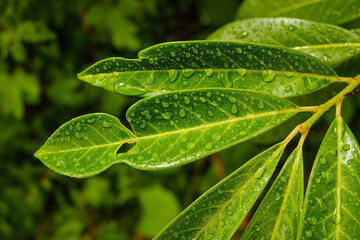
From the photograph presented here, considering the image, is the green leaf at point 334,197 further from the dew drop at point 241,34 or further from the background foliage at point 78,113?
the background foliage at point 78,113

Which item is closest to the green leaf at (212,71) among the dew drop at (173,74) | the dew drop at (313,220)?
the dew drop at (173,74)

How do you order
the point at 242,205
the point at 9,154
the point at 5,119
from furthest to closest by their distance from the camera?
the point at 9,154 < the point at 5,119 < the point at 242,205

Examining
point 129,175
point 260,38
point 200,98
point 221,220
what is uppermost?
point 260,38

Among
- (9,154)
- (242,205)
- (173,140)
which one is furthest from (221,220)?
(9,154)

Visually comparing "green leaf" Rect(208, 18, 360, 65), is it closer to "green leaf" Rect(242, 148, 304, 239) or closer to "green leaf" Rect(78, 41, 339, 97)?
"green leaf" Rect(78, 41, 339, 97)

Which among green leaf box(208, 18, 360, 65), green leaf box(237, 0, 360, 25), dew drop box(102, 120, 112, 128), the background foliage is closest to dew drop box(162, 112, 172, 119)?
dew drop box(102, 120, 112, 128)

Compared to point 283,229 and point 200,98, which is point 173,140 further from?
point 283,229
